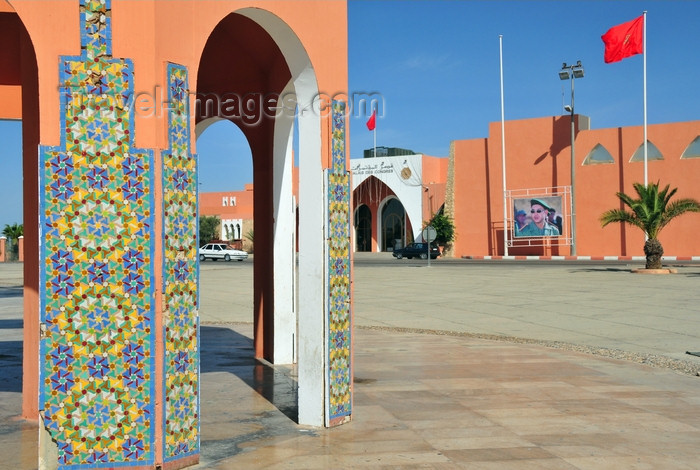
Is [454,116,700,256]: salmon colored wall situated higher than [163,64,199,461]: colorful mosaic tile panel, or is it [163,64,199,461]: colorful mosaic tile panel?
[454,116,700,256]: salmon colored wall

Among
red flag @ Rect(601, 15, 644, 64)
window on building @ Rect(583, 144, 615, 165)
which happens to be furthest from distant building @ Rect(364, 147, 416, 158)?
red flag @ Rect(601, 15, 644, 64)

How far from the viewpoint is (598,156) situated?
116 feet

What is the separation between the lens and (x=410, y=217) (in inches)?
1747

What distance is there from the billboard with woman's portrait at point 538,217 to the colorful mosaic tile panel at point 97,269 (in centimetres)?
3382

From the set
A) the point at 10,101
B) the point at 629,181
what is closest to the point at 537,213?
the point at 629,181

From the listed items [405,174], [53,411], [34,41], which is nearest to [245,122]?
[34,41]

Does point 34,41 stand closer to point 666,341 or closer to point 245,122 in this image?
point 245,122

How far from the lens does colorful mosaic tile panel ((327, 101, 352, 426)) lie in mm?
5320

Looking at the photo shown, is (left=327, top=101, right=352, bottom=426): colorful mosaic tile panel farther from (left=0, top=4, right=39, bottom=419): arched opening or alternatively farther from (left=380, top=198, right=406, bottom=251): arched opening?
(left=380, top=198, right=406, bottom=251): arched opening

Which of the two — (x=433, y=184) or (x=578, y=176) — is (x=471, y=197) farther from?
(x=578, y=176)

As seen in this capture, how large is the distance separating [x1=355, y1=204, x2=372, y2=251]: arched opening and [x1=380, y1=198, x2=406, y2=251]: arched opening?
0.93 metres

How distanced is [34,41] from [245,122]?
416cm

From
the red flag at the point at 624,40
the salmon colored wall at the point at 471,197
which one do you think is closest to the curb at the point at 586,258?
the salmon colored wall at the point at 471,197

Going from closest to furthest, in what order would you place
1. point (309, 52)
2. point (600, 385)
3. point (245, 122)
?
point (309, 52) < point (600, 385) < point (245, 122)
